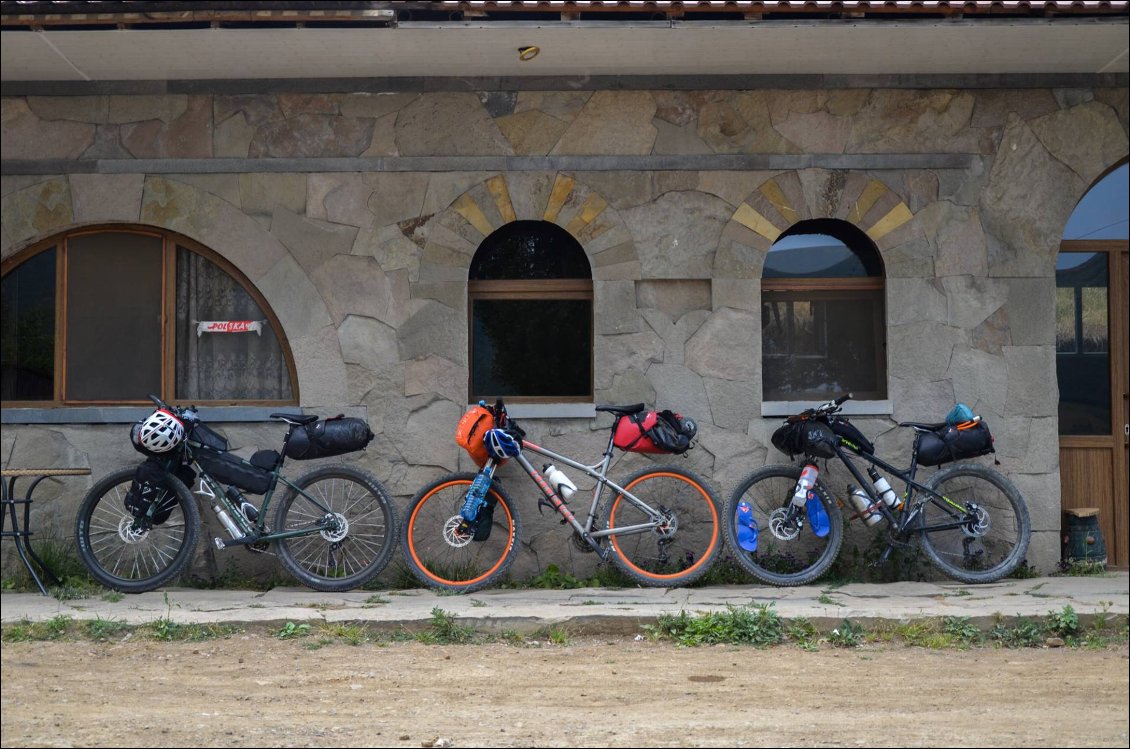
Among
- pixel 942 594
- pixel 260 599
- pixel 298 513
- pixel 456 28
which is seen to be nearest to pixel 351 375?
pixel 298 513

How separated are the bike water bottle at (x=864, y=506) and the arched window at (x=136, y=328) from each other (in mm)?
3838

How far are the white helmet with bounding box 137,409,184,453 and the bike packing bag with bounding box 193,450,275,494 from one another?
0.21 m

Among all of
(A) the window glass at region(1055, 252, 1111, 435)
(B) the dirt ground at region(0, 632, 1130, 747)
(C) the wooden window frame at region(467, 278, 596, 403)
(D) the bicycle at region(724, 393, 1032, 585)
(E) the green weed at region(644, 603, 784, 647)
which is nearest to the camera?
(B) the dirt ground at region(0, 632, 1130, 747)

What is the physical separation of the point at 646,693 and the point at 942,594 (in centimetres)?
268

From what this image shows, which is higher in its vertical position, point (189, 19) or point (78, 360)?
point (189, 19)

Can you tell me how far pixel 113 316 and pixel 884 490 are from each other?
5.37m

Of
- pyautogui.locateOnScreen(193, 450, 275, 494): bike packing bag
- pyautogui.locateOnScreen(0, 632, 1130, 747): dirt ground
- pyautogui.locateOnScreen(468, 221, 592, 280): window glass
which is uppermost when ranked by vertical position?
pyautogui.locateOnScreen(468, 221, 592, 280): window glass

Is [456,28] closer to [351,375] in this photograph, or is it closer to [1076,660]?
[351,375]

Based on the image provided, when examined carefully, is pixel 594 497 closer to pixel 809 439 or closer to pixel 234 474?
pixel 809 439

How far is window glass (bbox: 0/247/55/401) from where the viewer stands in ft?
27.7

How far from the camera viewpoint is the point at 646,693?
5.59 meters

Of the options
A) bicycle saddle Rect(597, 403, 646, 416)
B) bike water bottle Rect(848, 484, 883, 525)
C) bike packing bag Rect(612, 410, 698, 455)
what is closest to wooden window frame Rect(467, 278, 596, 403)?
bicycle saddle Rect(597, 403, 646, 416)

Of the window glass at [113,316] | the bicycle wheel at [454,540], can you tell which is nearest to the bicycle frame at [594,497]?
the bicycle wheel at [454,540]

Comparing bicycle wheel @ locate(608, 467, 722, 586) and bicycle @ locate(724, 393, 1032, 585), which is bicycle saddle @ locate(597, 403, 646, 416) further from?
bicycle @ locate(724, 393, 1032, 585)
